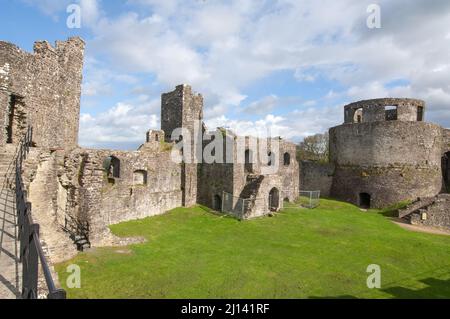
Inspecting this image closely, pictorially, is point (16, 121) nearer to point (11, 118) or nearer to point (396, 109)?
point (11, 118)

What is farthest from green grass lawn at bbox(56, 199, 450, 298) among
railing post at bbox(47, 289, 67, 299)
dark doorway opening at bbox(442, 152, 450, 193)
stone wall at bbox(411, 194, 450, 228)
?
dark doorway opening at bbox(442, 152, 450, 193)

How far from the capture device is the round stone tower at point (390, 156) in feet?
93.6

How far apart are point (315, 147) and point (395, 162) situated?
79.7 feet

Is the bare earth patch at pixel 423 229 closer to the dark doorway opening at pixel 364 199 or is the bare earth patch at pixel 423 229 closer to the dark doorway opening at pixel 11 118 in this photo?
the dark doorway opening at pixel 364 199

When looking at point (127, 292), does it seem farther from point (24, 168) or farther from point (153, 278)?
point (24, 168)

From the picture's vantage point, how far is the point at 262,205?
22547 millimetres

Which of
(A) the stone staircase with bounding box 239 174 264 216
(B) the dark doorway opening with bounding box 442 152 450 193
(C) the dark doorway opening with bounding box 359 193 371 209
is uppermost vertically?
(B) the dark doorway opening with bounding box 442 152 450 193

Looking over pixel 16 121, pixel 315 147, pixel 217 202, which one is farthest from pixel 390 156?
pixel 16 121

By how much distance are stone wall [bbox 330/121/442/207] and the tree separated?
20.6 meters

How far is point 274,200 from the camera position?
2475 cm

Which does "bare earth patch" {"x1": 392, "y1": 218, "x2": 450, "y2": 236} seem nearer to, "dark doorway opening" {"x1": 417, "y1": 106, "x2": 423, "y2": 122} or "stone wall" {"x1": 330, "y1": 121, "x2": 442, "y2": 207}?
"stone wall" {"x1": 330, "y1": 121, "x2": 442, "y2": 207}

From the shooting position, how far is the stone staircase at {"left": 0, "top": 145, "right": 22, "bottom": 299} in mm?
4570
